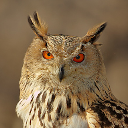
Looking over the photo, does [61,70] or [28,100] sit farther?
[28,100]

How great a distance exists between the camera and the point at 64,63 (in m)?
1.23

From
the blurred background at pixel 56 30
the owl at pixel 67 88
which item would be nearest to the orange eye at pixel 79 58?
the owl at pixel 67 88

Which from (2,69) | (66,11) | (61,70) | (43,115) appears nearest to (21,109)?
(43,115)

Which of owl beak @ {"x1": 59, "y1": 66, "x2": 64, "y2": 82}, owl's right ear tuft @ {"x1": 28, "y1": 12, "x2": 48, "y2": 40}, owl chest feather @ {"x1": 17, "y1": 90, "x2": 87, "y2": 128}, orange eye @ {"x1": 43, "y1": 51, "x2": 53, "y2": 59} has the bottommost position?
owl chest feather @ {"x1": 17, "y1": 90, "x2": 87, "y2": 128}

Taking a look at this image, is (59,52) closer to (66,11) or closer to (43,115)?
(43,115)

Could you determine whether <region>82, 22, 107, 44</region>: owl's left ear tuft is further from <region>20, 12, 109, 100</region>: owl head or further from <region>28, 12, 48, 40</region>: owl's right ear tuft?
<region>28, 12, 48, 40</region>: owl's right ear tuft

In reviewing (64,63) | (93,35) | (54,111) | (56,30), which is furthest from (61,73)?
(56,30)

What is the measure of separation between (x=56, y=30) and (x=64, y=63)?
85.4 inches

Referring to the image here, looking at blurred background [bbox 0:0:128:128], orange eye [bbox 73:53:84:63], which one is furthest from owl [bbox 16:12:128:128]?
blurred background [bbox 0:0:128:128]

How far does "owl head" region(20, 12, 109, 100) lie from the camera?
4.06 ft

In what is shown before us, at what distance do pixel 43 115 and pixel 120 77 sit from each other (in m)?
2.57

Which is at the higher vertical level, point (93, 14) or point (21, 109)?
point (93, 14)

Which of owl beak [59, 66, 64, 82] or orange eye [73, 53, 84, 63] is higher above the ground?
orange eye [73, 53, 84, 63]

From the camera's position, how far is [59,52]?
4.06 feet
